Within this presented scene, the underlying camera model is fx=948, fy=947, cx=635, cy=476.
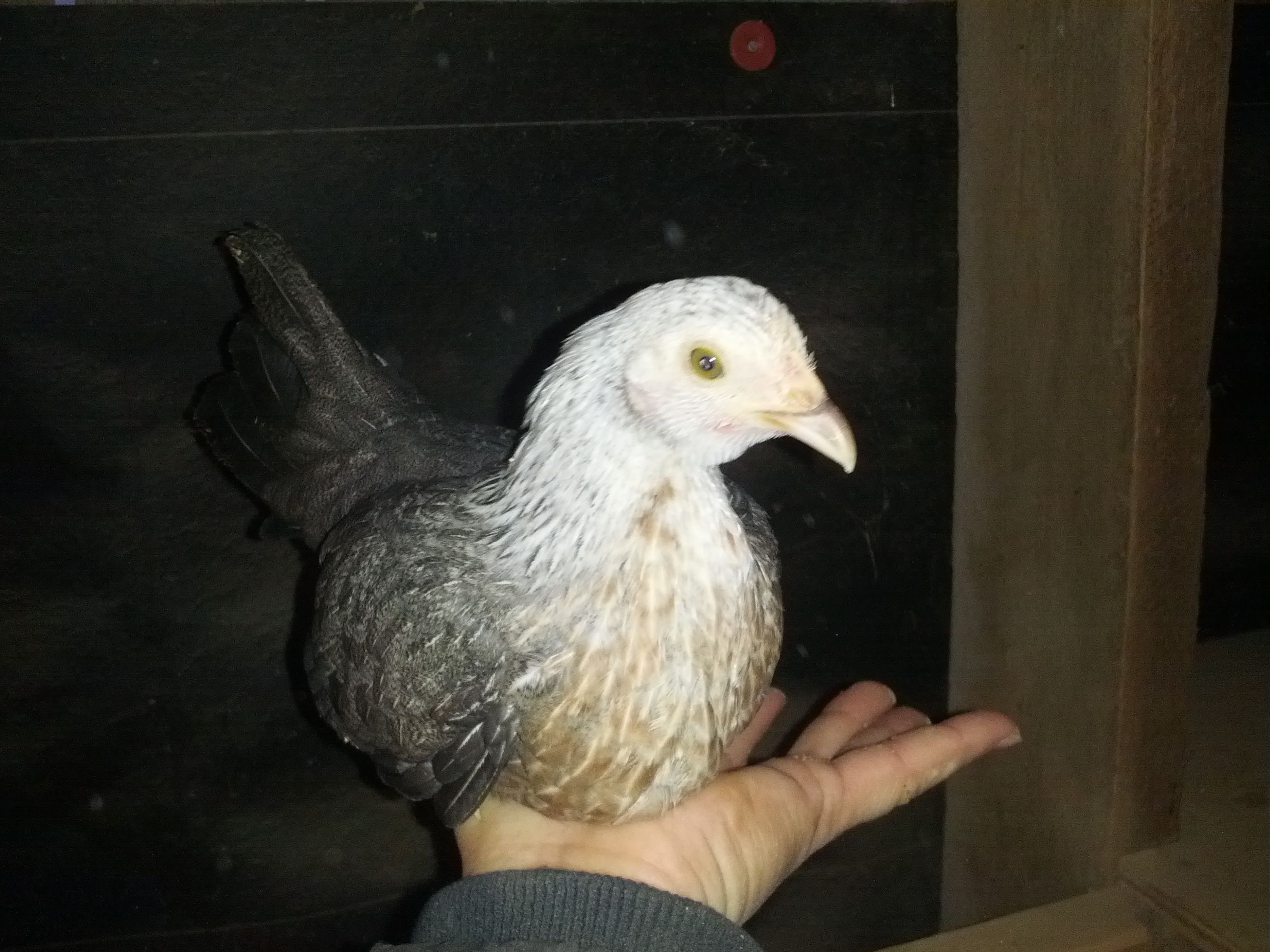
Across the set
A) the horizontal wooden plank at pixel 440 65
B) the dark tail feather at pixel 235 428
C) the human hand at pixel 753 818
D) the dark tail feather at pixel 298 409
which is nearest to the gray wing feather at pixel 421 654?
the human hand at pixel 753 818

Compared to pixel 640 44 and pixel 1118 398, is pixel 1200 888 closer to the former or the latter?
pixel 1118 398

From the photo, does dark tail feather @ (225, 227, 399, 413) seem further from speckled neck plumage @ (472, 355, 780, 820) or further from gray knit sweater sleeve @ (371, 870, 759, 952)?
gray knit sweater sleeve @ (371, 870, 759, 952)

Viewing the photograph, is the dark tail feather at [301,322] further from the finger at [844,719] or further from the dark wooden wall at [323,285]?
the finger at [844,719]

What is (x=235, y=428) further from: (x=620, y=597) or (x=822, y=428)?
(x=822, y=428)

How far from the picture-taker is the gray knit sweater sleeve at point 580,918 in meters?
1.44

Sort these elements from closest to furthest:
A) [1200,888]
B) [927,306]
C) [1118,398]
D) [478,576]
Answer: [478,576] → [1118,398] → [1200,888] → [927,306]

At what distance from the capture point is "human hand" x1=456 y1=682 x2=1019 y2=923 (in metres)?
1.64

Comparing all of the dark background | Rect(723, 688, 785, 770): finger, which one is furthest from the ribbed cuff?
the dark background

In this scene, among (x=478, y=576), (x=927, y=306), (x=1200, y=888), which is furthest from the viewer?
(x=927, y=306)

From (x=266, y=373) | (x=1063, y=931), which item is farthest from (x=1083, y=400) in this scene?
(x=266, y=373)

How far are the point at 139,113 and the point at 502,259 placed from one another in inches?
31.2

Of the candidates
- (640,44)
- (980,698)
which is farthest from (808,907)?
(640,44)

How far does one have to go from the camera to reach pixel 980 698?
2.46 meters

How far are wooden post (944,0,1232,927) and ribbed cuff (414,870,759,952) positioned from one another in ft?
3.20
